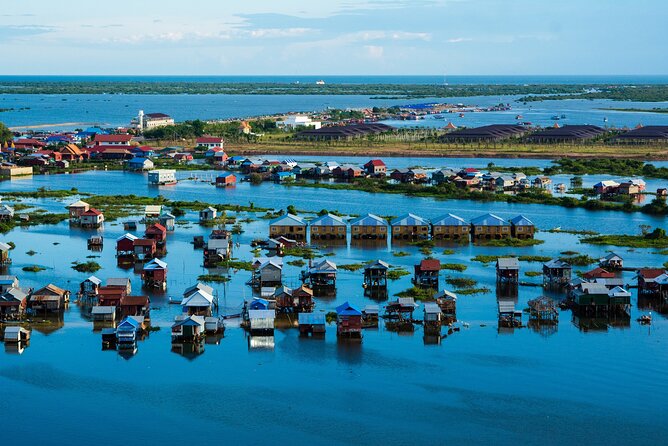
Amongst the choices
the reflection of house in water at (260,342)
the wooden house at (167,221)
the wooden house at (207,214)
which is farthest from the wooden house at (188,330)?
the wooden house at (207,214)

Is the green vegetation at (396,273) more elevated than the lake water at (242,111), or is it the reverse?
the lake water at (242,111)

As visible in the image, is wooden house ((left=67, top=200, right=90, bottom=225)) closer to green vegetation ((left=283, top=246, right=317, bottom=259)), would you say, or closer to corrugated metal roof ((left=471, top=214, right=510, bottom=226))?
green vegetation ((left=283, top=246, right=317, bottom=259))

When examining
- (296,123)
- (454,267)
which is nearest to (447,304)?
(454,267)

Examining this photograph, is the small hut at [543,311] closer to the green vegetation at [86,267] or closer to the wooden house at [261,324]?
the wooden house at [261,324]

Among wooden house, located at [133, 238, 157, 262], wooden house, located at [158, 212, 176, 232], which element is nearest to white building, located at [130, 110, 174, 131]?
wooden house, located at [158, 212, 176, 232]

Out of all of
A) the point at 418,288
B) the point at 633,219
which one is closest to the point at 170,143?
the point at 633,219

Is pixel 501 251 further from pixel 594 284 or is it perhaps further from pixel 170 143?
pixel 170 143
